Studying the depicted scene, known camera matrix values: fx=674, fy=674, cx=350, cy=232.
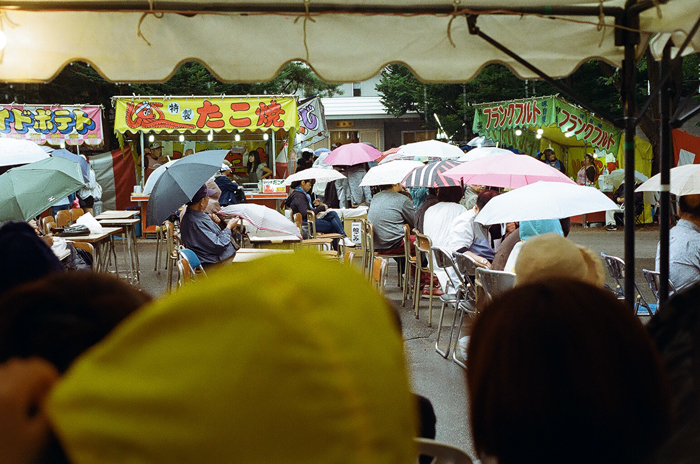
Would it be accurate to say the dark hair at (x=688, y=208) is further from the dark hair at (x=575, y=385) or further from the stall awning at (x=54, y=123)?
the stall awning at (x=54, y=123)

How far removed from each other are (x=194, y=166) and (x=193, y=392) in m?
6.65

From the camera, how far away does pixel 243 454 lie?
570mm

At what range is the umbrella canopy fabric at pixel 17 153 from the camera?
8438 millimetres

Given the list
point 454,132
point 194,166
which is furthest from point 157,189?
point 454,132

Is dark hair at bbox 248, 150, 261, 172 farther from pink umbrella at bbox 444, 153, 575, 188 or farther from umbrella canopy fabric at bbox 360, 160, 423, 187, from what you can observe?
pink umbrella at bbox 444, 153, 575, 188

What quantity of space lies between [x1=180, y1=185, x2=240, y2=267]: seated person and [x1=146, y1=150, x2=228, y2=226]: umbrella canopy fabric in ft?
→ 0.67

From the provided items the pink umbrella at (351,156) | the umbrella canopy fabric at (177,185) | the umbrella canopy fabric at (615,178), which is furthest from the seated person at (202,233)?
the umbrella canopy fabric at (615,178)

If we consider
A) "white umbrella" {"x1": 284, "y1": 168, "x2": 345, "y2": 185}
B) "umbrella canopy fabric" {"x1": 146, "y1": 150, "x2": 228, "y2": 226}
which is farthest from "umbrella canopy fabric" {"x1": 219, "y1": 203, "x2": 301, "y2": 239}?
"white umbrella" {"x1": 284, "y1": 168, "x2": 345, "y2": 185}

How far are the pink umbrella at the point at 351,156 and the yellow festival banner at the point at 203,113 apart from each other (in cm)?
147

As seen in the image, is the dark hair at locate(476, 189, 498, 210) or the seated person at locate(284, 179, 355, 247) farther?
the seated person at locate(284, 179, 355, 247)

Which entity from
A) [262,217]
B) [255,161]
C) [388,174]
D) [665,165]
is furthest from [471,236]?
[255,161]

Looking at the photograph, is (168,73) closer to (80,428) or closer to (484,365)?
(484,365)

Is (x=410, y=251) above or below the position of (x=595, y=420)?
below

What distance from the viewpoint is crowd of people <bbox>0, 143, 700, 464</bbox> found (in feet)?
1.87
